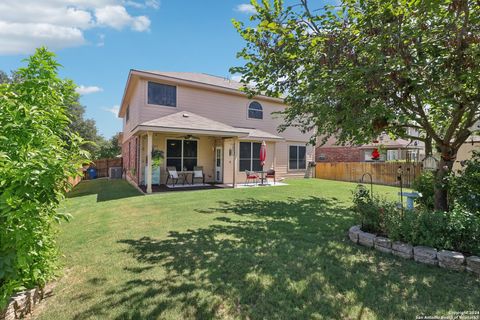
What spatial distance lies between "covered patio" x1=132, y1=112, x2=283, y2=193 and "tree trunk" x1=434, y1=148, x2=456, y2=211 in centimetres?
840

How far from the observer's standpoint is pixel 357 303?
2.77m

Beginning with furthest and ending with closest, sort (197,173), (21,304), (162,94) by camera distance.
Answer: (197,173), (162,94), (21,304)

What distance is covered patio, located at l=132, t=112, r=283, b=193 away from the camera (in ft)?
38.9

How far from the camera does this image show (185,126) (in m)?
11.1

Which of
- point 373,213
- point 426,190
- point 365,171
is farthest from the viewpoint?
point 365,171

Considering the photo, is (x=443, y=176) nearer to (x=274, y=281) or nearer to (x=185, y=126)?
(x=274, y=281)

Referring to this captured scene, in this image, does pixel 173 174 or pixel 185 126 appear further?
pixel 173 174

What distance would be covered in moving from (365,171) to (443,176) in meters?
11.7

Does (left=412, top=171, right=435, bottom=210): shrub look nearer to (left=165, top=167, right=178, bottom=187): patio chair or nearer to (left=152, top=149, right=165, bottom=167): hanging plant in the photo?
(left=165, top=167, right=178, bottom=187): patio chair

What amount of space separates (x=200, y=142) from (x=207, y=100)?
2.52 meters

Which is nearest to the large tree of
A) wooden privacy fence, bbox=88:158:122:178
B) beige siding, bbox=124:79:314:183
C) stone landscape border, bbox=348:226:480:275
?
stone landscape border, bbox=348:226:480:275

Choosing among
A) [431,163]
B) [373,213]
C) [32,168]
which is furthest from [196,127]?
[32,168]

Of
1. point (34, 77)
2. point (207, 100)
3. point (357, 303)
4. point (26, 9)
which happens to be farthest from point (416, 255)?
point (26, 9)

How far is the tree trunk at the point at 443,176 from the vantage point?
208 inches
